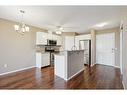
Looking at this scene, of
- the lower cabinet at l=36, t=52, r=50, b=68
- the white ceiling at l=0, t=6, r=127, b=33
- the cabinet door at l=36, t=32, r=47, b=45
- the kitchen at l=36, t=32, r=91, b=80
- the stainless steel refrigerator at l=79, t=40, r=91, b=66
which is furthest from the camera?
the stainless steel refrigerator at l=79, t=40, r=91, b=66

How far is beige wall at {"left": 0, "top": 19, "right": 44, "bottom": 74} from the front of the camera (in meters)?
4.24

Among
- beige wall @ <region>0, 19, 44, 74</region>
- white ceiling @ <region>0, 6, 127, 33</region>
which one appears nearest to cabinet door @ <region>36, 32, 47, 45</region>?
beige wall @ <region>0, 19, 44, 74</region>

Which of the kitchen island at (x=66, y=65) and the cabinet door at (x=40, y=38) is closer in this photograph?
the kitchen island at (x=66, y=65)

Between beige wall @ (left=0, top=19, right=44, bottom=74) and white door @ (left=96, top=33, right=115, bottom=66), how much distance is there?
4.09 m

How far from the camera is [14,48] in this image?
15.4 ft

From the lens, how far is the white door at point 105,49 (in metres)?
6.09

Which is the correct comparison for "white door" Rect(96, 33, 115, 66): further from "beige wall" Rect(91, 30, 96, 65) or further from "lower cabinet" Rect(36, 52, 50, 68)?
"lower cabinet" Rect(36, 52, 50, 68)

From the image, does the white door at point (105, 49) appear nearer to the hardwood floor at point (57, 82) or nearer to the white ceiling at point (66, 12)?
the white ceiling at point (66, 12)

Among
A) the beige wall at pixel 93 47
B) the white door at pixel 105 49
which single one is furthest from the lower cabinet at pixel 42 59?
the white door at pixel 105 49

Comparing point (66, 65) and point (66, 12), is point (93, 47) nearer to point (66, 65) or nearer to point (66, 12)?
point (66, 65)

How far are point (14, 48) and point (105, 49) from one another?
5.12 meters

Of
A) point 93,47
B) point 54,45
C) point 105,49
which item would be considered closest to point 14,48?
point 54,45

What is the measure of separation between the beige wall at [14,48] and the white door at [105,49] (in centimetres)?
409
